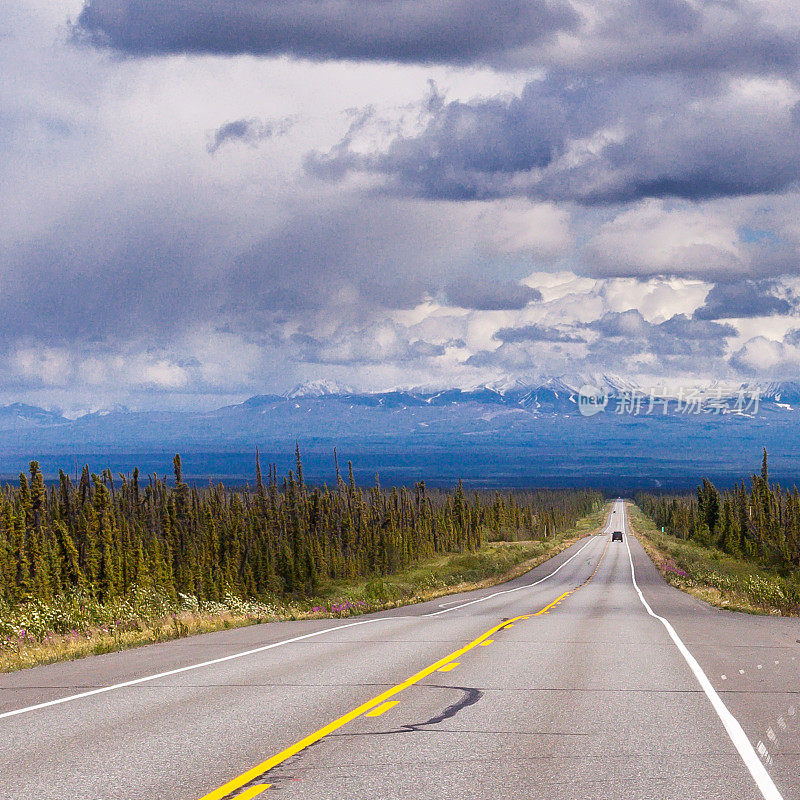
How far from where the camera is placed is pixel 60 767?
7199 millimetres

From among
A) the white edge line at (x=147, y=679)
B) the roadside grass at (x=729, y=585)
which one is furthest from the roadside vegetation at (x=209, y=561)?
the roadside grass at (x=729, y=585)

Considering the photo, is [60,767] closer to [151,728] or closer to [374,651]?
[151,728]

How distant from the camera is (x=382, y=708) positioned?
387 inches

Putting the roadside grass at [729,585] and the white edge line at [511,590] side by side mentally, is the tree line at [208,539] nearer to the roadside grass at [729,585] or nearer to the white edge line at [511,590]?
the white edge line at [511,590]

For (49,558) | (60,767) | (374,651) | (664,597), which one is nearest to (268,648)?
(374,651)

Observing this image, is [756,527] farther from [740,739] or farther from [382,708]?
[740,739]

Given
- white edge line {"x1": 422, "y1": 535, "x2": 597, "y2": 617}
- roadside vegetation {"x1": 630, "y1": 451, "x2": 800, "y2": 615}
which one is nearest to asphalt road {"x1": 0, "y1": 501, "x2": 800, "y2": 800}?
white edge line {"x1": 422, "y1": 535, "x2": 597, "y2": 617}

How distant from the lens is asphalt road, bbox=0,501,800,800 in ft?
22.1

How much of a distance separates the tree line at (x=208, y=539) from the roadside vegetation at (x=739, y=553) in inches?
1329

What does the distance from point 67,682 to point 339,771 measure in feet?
21.7

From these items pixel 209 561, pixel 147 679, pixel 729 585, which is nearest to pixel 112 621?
pixel 147 679

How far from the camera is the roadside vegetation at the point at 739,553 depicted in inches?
1297

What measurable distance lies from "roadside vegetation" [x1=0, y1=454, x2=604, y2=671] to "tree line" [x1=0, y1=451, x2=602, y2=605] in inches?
10.6

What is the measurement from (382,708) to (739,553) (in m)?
108
